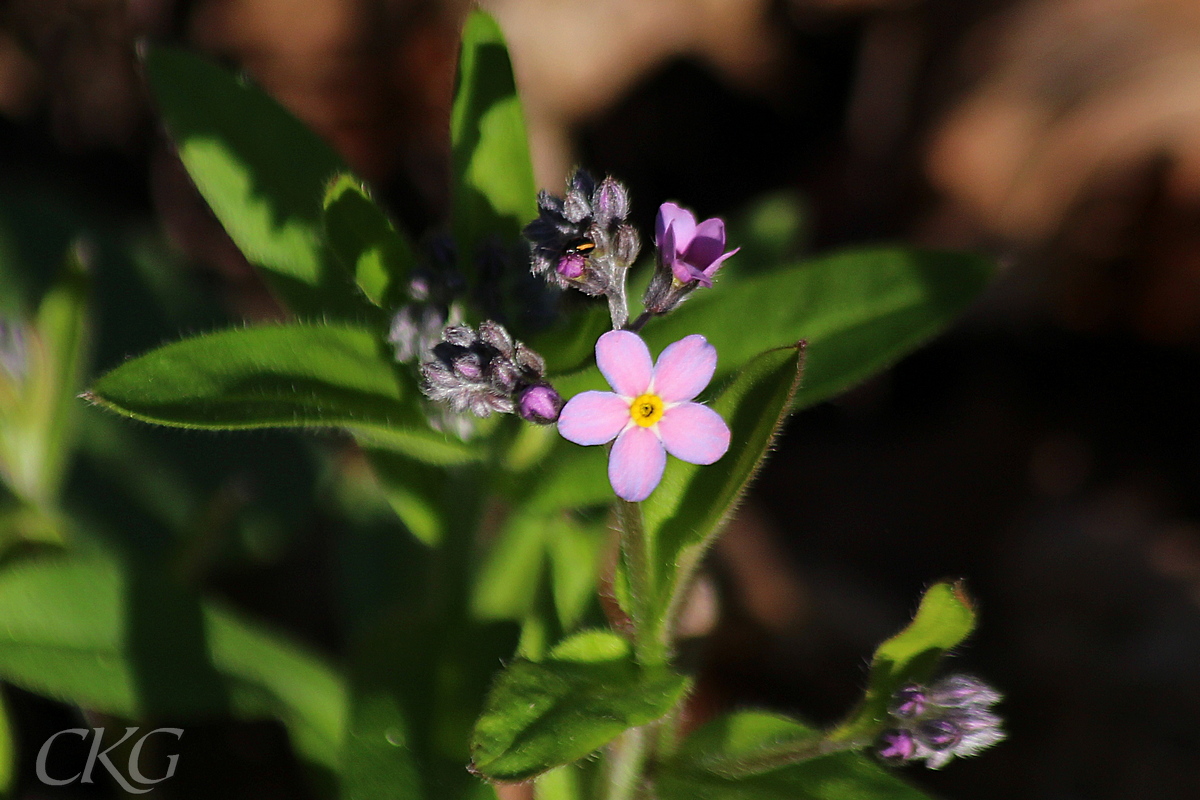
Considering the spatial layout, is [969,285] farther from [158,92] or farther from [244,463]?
[244,463]

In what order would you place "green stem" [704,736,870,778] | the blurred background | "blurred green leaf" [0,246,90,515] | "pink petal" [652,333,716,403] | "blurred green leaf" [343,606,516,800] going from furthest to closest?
the blurred background → "blurred green leaf" [0,246,90,515] → "blurred green leaf" [343,606,516,800] → "green stem" [704,736,870,778] → "pink petal" [652,333,716,403]

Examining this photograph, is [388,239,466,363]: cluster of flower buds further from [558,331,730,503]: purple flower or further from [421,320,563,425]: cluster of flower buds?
[558,331,730,503]: purple flower

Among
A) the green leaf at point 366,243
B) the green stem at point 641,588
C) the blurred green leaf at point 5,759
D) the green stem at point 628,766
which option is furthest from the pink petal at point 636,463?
the blurred green leaf at point 5,759

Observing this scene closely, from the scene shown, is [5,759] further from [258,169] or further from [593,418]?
[593,418]

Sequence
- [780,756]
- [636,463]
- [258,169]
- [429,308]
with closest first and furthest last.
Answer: [636,463]
[780,756]
[429,308]
[258,169]

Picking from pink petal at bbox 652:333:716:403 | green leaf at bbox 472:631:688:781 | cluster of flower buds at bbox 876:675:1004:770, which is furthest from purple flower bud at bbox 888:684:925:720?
pink petal at bbox 652:333:716:403

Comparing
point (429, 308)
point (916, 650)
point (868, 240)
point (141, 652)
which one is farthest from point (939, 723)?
point (868, 240)
